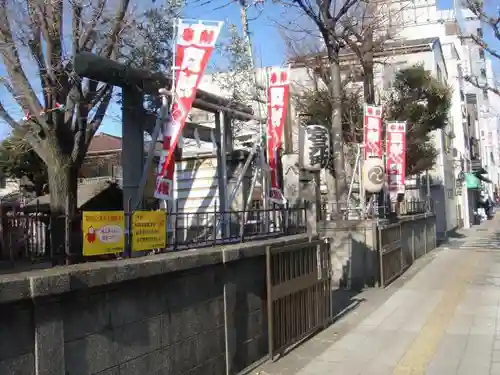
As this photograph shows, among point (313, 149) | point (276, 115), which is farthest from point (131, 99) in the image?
point (313, 149)

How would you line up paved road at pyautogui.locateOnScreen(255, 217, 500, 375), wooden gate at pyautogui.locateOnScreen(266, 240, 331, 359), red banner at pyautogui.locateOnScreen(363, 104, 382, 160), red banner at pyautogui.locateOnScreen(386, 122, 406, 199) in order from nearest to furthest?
paved road at pyautogui.locateOnScreen(255, 217, 500, 375), wooden gate at pyautogui.locateOnScreen(266, 240, 331, 359), red banner at pyautogui.locateOnScreen(363, 104, 382, 160), red banner at pyautogui.locateOnScreen(386, 122, 406, 199)

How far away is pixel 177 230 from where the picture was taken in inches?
232

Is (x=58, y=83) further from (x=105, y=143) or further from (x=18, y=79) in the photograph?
(x=105, y=143)

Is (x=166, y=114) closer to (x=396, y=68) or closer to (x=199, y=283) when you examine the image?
(x=199, y=283)

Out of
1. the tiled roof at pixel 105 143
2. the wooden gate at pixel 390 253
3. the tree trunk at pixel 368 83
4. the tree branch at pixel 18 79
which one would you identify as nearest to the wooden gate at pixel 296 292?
the wooden gate at pixel 390 253

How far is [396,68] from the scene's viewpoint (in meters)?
29.8

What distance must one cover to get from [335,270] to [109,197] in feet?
30.0

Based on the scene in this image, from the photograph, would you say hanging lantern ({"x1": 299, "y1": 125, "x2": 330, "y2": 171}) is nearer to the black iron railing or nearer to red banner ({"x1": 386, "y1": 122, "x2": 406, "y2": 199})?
the black iron railing

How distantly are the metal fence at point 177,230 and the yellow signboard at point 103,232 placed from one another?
10 cm

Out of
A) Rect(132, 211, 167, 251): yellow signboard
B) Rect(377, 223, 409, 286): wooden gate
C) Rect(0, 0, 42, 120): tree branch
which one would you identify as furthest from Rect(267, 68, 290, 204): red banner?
Rect(0, 0, 42, 120): tree branch

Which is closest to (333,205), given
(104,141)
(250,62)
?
(250,62)

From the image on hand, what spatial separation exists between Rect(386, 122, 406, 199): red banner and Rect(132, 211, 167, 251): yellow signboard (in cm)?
1558

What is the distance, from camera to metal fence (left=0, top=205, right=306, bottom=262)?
14.8 feet

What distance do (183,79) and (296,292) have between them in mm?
3121
